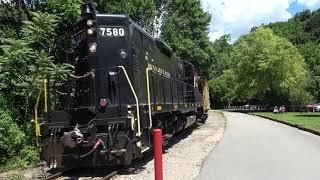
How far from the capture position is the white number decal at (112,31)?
12.7 meters

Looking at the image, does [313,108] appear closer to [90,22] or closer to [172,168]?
[172,168]

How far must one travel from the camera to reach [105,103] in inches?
463

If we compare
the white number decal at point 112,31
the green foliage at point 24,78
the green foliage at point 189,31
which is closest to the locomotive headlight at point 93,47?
the white number decal at point 112,31

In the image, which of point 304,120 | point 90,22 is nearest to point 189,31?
point 304,120

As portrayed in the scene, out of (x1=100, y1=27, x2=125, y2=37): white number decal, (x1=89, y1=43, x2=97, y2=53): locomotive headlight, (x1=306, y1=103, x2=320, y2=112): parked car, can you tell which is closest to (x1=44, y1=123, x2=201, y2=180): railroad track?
(x1=89, y1=43, x2=97, y2=53): locomotive headlight

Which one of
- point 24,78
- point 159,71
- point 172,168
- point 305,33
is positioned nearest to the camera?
point 172,168

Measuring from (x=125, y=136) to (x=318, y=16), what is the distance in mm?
126403

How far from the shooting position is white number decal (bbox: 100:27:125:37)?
1268 centimetres

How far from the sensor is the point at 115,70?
1252cm

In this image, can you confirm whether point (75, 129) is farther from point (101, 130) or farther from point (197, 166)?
point (197, 166)

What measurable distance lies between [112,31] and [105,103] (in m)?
2.09

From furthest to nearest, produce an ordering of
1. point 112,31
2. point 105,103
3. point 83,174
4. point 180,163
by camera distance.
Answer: point 180,163 < point 112,31 < point 83,174 < point 105,103

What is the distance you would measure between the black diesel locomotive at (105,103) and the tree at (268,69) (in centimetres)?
5495

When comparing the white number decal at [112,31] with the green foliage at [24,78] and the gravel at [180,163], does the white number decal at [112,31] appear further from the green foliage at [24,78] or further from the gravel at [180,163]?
the gravel at [180,163]
